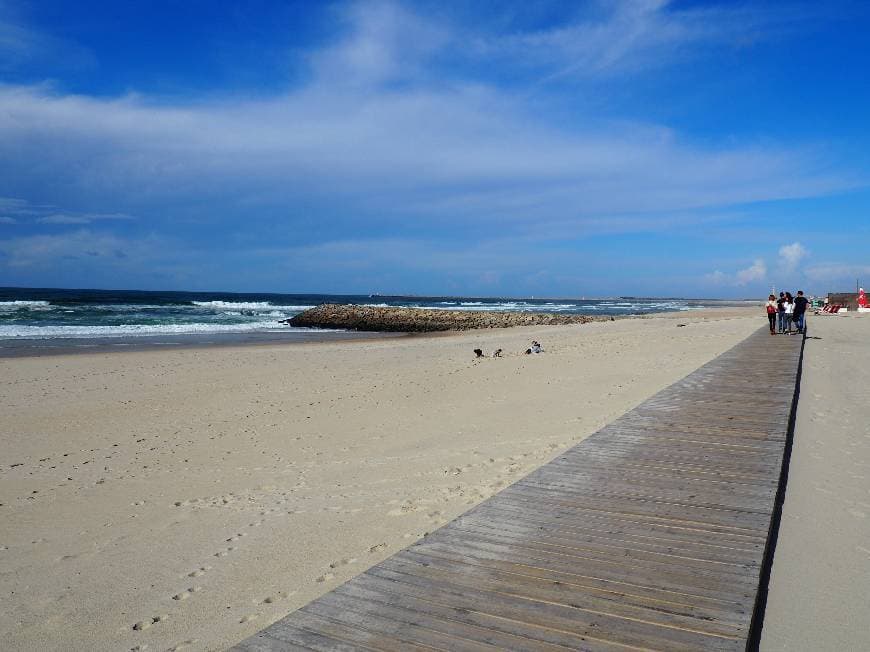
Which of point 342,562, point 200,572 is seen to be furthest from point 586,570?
point 200,572

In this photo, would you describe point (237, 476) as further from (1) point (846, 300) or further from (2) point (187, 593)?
(1) point (846, 300)

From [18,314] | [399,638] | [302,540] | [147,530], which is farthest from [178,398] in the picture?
[18,314]

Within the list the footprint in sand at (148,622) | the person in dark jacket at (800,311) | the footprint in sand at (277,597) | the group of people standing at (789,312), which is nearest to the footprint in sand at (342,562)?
the footprint in sand at (277,597)

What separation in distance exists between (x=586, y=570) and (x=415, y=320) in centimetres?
4099

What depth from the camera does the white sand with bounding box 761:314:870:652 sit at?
3.26 m

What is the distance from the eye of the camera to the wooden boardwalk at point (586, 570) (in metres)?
2.36

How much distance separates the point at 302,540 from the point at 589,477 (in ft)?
7.24

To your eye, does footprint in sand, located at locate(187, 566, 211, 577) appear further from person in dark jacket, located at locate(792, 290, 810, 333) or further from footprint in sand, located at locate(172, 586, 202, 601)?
person in dark jacket, located at locate(792, 290, 810, 333)

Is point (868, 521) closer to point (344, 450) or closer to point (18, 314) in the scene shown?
point (344, 450)

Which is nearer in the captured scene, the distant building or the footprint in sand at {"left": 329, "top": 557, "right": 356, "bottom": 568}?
the footprint in sand at {"left": 329, "top": 557, "right": 356, "bottom": 568}

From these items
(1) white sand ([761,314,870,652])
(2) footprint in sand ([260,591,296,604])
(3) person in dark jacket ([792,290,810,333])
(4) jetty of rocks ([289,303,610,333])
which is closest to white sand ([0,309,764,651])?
(2) footprint in sand ([260,591,296,604])

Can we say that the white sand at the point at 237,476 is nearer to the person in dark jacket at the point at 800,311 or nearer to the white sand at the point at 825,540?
the white sand at the point at 825,540

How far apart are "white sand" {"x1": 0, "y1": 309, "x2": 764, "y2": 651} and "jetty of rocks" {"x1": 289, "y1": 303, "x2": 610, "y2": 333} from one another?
2663 centimetres

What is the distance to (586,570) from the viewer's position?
2.90 m
